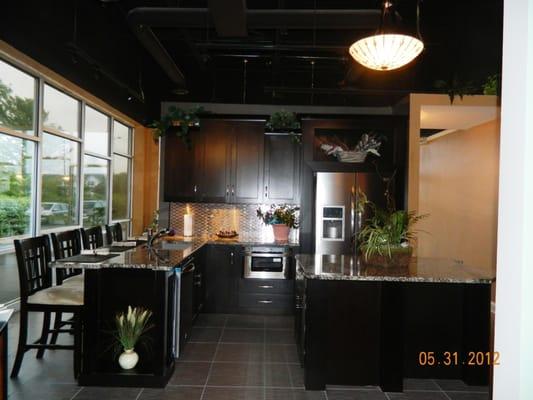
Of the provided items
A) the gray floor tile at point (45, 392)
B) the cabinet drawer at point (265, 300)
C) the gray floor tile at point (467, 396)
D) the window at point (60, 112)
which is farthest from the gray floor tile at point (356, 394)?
the window at point (60, 112)

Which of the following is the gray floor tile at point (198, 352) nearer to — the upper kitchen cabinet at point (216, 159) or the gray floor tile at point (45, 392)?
the gray floor tile at point (45, 392)

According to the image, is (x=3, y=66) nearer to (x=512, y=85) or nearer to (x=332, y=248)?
(x=332, y=248)

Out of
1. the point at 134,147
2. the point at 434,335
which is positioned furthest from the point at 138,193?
the point at 434,335

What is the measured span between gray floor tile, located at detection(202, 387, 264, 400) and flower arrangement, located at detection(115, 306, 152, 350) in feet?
2.18

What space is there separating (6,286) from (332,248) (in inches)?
152

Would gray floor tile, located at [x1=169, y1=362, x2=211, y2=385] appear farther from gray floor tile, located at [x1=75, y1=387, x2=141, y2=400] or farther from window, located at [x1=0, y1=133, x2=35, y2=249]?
window, located at [x1=0, y1=133, x2=35, y2=249]

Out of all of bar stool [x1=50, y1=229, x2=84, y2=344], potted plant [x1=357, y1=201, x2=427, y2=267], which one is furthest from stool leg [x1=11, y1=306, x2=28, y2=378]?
potted plant [x1=357, y1=201, x2=427, y2=267]

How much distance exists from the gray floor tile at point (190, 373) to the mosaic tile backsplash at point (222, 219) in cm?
284

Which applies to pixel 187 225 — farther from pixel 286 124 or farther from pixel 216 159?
pixel 286 124

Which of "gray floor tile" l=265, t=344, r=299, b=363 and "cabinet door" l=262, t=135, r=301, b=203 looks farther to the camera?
"cabinet door" l=262, t=135, r=301, b=203

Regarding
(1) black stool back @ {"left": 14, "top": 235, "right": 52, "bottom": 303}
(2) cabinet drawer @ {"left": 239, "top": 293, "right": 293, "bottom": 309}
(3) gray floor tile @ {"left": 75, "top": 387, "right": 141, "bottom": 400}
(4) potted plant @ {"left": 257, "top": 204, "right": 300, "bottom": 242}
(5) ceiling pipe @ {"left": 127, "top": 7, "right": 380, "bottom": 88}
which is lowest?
(3) gray floor tile @ {"left": 75, "top": 387, "right": 141, "bottom": 400}

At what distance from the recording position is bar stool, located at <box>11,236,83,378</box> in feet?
10.2

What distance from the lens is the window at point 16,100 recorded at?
425 centimetres

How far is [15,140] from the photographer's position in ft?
14.7
